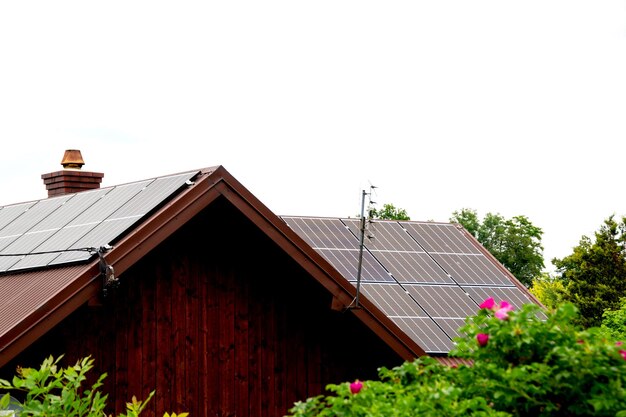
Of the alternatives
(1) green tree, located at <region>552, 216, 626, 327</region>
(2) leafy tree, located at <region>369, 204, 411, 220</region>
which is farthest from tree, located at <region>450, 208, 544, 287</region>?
(1) green tree, located at <region>552, 216, 626, 327</region>

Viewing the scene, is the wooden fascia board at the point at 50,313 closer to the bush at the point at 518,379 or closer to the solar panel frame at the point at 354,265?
the bush at the point at 518,379

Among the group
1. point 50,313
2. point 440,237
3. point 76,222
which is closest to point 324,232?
point 440,237

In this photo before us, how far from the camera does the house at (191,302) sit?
1505 centimetres

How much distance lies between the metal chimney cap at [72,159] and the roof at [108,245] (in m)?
2.13

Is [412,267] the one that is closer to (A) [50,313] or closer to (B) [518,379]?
(A) [50,313]

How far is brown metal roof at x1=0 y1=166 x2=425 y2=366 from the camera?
544 inches

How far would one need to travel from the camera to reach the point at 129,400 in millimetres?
15812

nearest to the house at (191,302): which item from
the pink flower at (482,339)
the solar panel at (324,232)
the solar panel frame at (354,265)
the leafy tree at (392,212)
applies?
the solar panel frame at (354,265)

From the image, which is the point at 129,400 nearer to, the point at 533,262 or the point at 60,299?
the point at 60,299

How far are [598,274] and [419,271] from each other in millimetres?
29305

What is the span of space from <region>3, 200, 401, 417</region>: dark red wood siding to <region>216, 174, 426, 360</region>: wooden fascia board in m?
0.58

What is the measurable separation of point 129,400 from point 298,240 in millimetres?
3196

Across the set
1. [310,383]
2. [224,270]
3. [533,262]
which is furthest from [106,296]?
[533,262]

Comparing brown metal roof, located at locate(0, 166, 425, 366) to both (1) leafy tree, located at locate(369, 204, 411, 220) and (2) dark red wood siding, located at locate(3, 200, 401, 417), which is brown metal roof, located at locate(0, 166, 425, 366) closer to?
(2) dark red wood siding, located at locate(3, 200, 401, 417)
